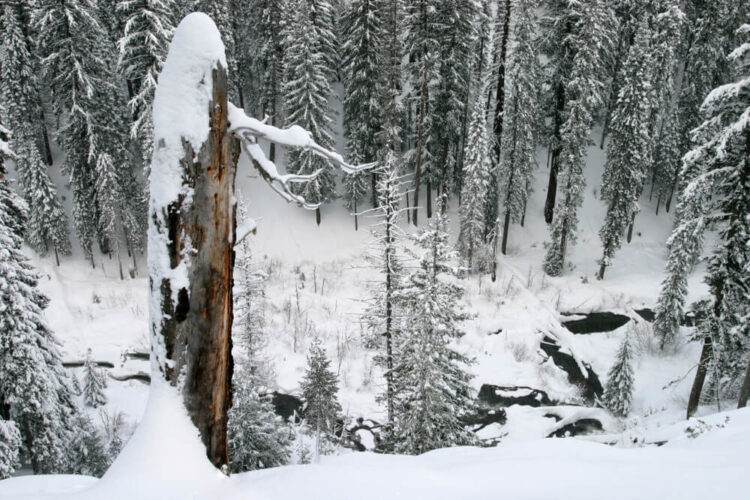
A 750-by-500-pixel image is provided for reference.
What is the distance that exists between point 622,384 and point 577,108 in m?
16.0

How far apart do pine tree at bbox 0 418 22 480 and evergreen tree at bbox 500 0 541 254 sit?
2652cm

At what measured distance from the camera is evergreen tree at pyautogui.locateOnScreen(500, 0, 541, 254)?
26938 millimetres

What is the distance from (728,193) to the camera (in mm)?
13586

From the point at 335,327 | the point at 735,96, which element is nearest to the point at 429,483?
the point at 735,96

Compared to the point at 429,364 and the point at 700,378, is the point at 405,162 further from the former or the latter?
the point at 429,364

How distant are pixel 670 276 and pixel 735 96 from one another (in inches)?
478

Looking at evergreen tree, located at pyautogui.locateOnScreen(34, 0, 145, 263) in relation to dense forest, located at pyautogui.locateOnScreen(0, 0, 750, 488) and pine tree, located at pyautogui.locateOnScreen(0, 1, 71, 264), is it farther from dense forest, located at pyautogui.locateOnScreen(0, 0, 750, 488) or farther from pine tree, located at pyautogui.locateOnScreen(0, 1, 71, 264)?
pine tree, located at pyautogui.locateOnScreen(0, 1, 71, 264)

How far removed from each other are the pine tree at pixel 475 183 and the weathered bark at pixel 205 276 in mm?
24254

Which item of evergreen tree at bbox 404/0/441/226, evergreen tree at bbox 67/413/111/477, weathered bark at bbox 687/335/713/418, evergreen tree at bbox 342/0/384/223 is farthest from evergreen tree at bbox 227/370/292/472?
evergreen tree at bbox 404/0/441/226

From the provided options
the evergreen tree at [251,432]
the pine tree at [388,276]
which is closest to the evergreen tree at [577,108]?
the pine tree at [388,276]

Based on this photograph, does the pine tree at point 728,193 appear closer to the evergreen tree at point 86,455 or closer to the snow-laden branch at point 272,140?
the snow-laden branch at point 272,140

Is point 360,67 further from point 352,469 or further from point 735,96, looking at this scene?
point 352,469

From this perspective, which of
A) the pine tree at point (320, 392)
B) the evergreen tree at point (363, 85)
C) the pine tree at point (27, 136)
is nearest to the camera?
the pine tree at point (320, 392)

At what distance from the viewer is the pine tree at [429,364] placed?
11469 millimetres
